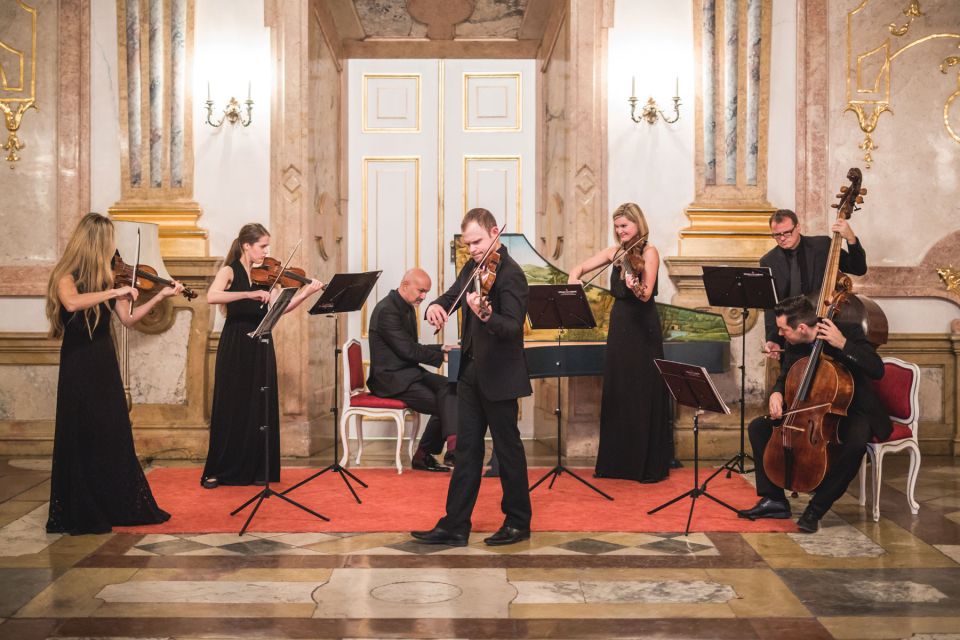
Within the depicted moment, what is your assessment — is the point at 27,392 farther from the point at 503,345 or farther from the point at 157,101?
the point at 503,345

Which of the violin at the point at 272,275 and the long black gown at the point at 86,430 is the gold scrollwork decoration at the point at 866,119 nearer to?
the violin at the point at 272,275

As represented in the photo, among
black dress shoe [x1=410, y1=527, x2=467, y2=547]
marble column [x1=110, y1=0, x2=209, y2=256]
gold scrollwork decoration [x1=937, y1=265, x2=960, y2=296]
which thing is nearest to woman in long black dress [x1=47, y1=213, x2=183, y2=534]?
black dress shoe [x1=410, y1=527, x2=467, y2=547]

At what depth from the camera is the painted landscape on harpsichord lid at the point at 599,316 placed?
268 inches

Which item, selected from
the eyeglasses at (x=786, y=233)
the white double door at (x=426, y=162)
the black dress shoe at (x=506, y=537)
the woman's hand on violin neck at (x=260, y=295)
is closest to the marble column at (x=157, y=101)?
the woman's hand on violin neck at (x=260, y=295)

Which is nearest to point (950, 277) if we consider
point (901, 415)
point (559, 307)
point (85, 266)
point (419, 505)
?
point (901, 415)

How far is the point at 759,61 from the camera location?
24.7ft

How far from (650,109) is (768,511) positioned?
3325 mm

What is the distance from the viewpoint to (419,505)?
5754 millimetres

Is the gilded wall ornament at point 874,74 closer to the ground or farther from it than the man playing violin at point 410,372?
farther from it

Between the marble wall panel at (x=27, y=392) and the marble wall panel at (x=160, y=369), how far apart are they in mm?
702

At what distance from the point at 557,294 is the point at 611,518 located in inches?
49.7

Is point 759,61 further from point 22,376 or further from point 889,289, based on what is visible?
point 22,376

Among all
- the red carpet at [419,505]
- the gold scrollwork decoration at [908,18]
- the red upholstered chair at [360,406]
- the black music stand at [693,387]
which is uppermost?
the gold scrollwork decoration at [908,18]

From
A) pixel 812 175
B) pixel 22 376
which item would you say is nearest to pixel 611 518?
pixel 812 175
